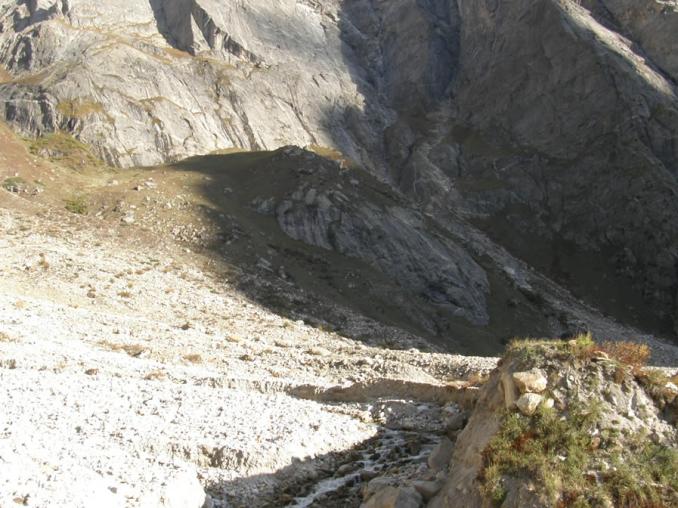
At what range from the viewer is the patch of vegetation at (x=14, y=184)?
40.6m

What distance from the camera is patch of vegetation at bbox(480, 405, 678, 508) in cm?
874

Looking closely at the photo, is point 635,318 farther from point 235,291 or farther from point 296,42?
point 296,42

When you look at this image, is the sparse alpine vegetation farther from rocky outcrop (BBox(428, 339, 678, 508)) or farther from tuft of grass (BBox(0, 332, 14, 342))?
tuft of grass (BBox(0, 332, 14, 342))

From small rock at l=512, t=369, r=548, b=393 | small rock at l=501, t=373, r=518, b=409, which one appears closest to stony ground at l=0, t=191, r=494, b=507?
small rock at l=501, t=373, r=518, b=409

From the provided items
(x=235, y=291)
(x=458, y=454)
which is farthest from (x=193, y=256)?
(x=458, y=454)

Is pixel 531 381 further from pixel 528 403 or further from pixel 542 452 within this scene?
pixel 542 452

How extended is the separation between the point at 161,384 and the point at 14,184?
30.4m

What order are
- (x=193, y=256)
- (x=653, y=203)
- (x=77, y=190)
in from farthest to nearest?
(x=653, y=203), (x=77, y=190), (x=193, y=256)

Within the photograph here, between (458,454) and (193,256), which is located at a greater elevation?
Result: (458,454)

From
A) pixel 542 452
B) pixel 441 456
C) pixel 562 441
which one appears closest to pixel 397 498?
pixel 441 456

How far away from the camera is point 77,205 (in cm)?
4044

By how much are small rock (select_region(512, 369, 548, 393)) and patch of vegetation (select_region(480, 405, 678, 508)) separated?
1.48ft

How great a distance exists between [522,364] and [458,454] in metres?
1.96

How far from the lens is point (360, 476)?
1324cm
